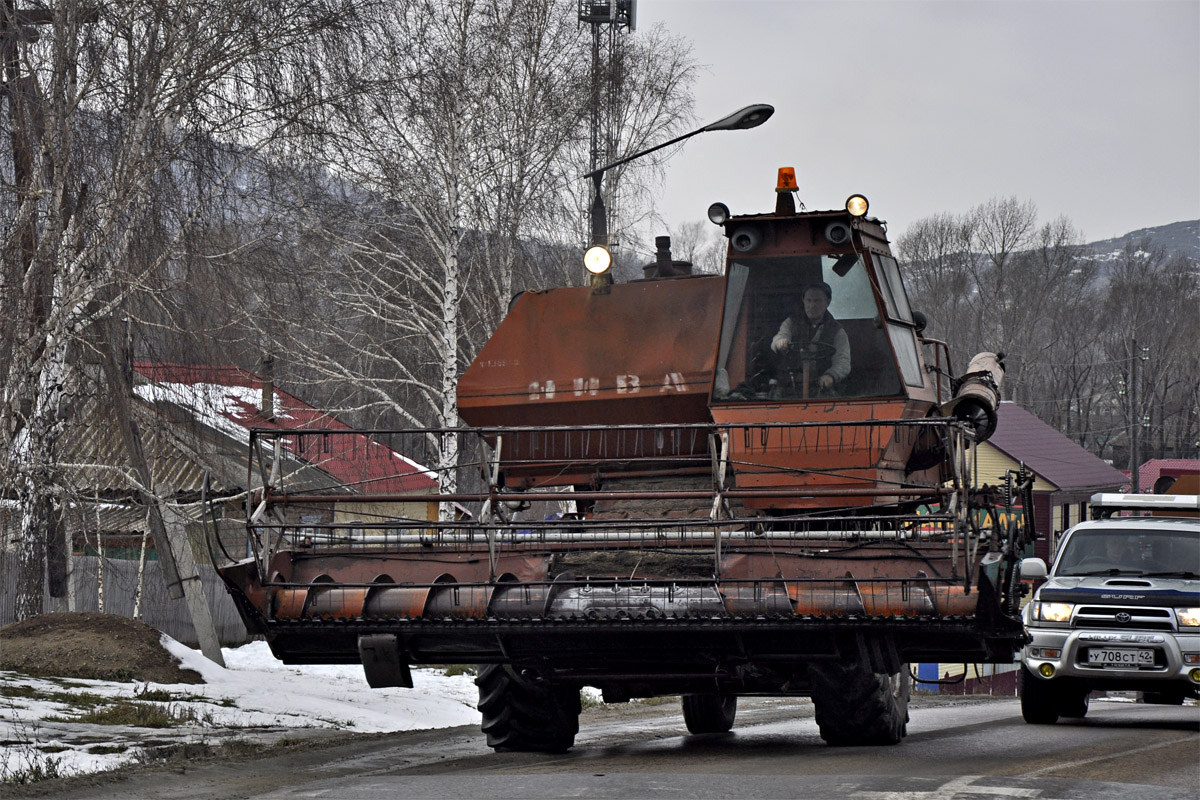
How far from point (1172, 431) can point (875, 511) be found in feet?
260

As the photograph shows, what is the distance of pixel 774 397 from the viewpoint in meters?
9.93

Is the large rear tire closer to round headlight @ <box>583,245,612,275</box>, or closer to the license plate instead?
the license plate

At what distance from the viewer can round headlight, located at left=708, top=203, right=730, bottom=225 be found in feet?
33.5

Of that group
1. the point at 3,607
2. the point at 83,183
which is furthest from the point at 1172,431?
the point at 83,183

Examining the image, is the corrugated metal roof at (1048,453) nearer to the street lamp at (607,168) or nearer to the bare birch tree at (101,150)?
the street lamp at (607,168)

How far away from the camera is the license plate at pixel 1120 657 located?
38.8ft

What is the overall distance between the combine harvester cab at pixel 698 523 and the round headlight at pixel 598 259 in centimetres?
29

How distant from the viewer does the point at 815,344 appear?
10070mm

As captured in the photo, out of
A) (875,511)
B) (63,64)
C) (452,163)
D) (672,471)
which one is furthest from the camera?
(452,163)

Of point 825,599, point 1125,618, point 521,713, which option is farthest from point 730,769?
point 1125,618

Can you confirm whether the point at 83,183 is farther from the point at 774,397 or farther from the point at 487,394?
the point at 774,397

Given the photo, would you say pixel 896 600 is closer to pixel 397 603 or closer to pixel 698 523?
pixel 698 523

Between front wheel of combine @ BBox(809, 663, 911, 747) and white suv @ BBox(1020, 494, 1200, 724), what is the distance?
2579 millimetres

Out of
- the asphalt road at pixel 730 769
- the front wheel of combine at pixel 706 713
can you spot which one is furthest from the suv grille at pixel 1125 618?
the front wheel of combine at pixel 706 713
